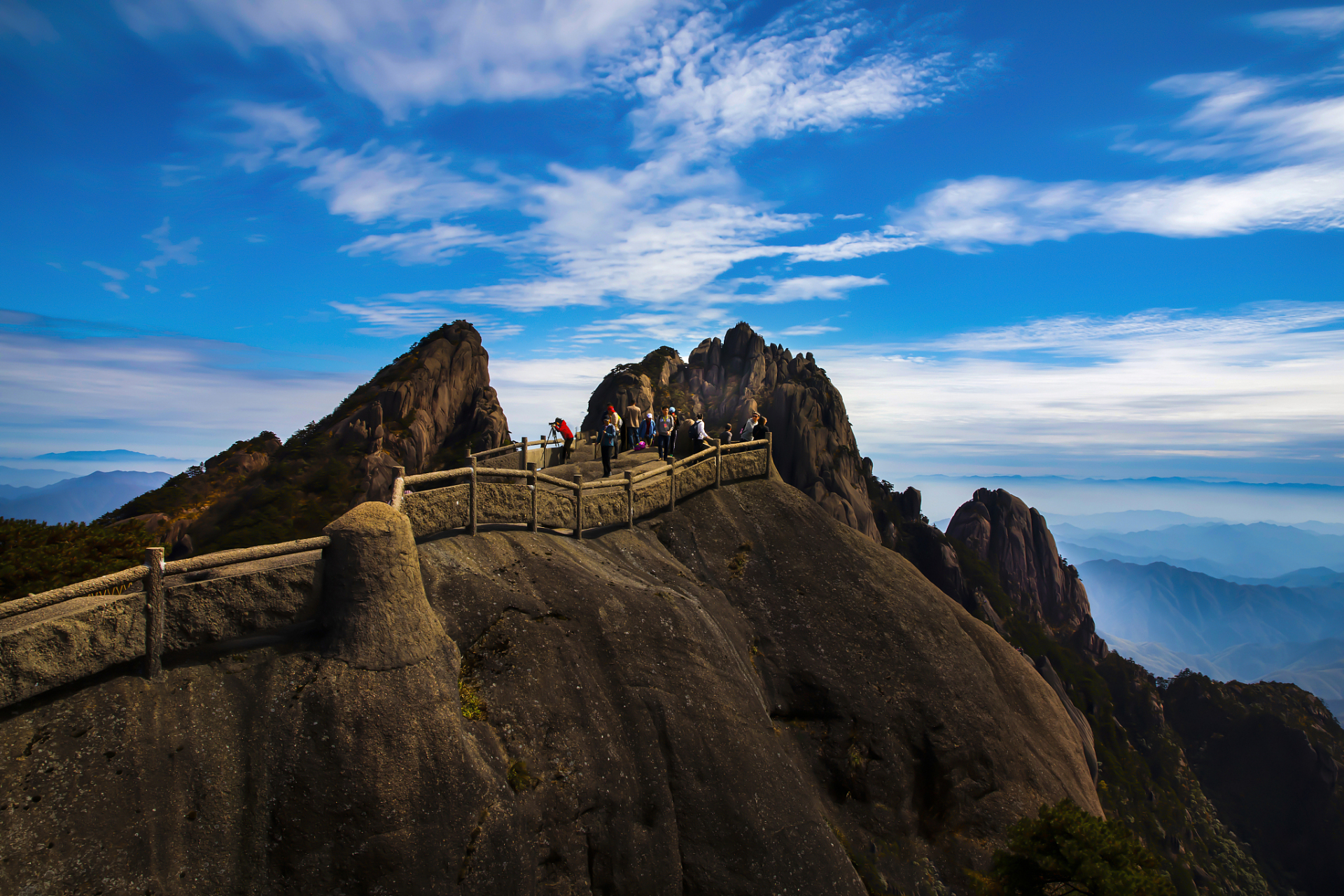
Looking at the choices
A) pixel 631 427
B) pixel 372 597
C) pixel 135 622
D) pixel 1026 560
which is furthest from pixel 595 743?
pixel 1026 560

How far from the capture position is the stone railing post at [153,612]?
1077 cm

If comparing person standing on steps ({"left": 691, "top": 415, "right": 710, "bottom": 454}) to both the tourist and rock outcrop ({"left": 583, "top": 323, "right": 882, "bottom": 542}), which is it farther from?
rock outcrop ({"left": 583, "top": 323, "right": 882, "bottom": 542})

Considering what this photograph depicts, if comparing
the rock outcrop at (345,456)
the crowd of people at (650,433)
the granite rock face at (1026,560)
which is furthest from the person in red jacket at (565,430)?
the granite rock face at (1026,560)

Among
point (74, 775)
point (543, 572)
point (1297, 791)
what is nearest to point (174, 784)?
point (74, 775)

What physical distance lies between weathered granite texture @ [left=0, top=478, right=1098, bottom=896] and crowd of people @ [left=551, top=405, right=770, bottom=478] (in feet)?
10.1

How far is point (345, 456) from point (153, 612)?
250ft

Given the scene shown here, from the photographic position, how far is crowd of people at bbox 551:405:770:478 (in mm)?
26281

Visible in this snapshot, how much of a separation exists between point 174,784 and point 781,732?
14.5 m

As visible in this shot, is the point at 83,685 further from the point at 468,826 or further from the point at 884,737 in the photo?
the point at 884,737

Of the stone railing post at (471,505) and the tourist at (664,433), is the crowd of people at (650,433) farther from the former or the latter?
the stone railing post at (471,505)

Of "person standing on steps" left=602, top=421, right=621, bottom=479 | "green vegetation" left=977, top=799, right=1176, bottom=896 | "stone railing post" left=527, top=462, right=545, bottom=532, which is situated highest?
"person standing on steps" left=602, top=421, right=621, bottom=479

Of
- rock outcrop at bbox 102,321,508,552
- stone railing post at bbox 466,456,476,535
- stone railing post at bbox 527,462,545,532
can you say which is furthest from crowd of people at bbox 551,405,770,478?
rock outcrop at bbox 102,321,508,552

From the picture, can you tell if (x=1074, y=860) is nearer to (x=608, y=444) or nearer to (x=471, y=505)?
(x=471, y=505)

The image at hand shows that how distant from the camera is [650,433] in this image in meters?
33.5
